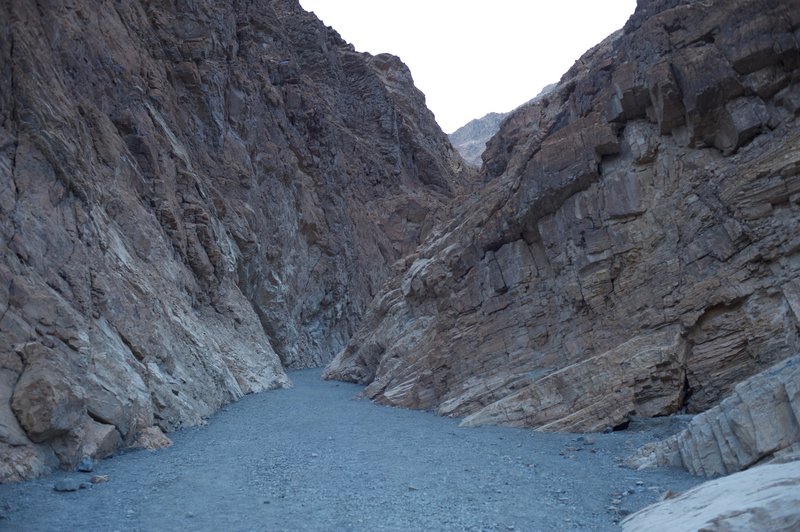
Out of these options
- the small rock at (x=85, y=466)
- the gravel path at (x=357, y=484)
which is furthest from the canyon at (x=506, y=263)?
the gravel path at (x=357, y=484)

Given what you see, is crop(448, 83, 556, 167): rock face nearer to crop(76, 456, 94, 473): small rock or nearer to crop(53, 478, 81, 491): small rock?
crop(76, 456, 94, 473): small rock

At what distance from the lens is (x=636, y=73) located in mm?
17141

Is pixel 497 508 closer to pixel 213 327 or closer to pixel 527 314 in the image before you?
pixel 527 314

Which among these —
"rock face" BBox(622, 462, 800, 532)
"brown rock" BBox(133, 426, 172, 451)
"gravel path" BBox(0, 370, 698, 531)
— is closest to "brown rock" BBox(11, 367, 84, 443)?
"gravel path" BBox(0, 370, 698, 531)

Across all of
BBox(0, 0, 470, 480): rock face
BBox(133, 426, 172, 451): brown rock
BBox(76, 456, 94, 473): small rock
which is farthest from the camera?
BBox(133, 426, 172, 451): brown rock

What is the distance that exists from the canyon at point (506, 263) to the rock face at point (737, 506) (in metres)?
0.15

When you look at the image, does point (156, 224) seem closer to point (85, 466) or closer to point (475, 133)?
point (85, 466)

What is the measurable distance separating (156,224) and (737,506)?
75.3 feet

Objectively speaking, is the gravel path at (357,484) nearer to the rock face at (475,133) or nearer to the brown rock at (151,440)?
the brown rock at (151,440)

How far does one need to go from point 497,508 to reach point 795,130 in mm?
12808

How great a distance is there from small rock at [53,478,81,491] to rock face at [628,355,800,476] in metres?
11.2

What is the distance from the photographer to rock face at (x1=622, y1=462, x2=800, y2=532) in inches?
197

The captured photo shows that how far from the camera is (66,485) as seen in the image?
28.4 ft

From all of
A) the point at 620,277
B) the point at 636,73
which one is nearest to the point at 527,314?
the point at 620,277
